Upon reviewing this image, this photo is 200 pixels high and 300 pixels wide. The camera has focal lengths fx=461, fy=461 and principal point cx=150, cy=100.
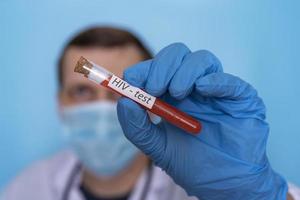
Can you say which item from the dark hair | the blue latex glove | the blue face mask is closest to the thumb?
the blue latex glove

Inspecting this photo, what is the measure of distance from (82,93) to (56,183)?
0.26 m

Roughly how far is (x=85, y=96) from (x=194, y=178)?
562 millimetres

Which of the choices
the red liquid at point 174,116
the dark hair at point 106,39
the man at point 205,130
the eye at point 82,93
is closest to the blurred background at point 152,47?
the dark hair at point 106,39

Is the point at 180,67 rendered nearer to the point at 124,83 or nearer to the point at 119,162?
the point at 124,83

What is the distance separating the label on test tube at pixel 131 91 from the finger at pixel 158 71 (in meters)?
0.02

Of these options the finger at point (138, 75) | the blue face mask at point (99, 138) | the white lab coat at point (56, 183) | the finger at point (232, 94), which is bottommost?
the white lab coat at point (56, 183)

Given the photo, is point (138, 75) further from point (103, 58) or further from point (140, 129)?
point (103, 58)

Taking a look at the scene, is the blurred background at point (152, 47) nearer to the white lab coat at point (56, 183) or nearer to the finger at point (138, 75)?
the white lab coat at point (56, 183)

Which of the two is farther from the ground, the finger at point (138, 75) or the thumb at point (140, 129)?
the finger at point (138, 75)

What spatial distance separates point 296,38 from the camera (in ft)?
3.95

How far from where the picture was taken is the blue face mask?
1062mm

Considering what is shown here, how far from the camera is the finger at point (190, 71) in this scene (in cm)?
57

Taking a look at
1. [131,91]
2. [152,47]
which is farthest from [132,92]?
[152,47]

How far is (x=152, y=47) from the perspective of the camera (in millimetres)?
1311
